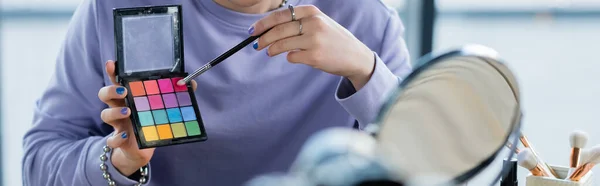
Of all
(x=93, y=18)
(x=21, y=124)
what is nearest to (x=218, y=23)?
(x=93, y=18)

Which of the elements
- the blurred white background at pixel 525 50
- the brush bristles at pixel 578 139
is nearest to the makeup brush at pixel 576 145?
the brush bristles at pixel 578 139

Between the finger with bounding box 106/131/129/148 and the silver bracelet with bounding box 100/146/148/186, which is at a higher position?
the finger with bounding box 106/131/129/148

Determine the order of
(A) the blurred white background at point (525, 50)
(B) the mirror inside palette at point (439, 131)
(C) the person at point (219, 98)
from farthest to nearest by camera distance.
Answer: (A) the blurred white background at point (525, 50)
(C) the person at point (219, 98)
(B) the mirror inside palette at point (439, 131)

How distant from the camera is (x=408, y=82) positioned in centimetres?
56

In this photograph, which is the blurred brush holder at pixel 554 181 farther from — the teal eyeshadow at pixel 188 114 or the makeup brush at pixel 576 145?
the teal eyeshadow at pixel 188 114

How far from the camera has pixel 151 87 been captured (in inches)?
35.7

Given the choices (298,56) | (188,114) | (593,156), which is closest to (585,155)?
(593,156)

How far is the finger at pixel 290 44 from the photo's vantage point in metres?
0.90

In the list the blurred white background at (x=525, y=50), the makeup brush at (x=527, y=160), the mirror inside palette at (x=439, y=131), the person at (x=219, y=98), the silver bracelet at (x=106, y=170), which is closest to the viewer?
the mirror inside palette at (x=439, y=131)

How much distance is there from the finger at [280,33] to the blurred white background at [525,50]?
173 cm

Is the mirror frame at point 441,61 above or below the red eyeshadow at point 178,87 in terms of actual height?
above

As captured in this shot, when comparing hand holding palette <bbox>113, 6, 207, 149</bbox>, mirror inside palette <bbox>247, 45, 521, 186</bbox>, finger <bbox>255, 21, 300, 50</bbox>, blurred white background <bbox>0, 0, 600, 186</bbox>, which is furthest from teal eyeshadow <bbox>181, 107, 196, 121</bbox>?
blurred white background <bbox>0, 0, 600, 186</bbox>

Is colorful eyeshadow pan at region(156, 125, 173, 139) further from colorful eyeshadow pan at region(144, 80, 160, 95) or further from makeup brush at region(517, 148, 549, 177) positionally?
makeup brush at region(517, 148, 549, 177)

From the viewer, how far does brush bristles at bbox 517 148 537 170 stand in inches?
32.3
